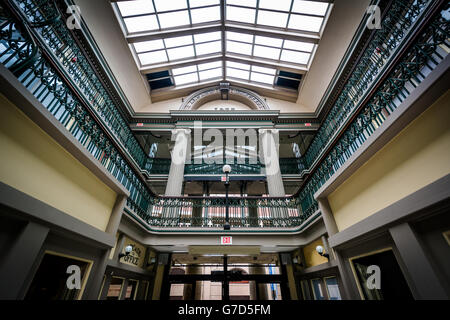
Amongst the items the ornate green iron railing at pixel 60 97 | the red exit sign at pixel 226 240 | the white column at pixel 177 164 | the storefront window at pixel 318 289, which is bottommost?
the storefront window at pixel 318 289

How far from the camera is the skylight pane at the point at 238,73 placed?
12.6 m

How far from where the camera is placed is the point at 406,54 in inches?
108

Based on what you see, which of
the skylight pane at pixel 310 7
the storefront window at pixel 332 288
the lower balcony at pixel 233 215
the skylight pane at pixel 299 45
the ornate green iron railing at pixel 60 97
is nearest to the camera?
the ornate green iron railing at pixel 60 97

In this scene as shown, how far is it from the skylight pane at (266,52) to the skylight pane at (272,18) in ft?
4.21

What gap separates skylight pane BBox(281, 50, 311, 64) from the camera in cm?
1030

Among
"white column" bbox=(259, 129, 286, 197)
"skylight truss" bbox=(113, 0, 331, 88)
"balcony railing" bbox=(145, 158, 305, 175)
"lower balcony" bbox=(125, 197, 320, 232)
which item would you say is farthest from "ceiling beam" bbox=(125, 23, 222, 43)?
"lower balcony" bbox=(125, 197, 320, 232)

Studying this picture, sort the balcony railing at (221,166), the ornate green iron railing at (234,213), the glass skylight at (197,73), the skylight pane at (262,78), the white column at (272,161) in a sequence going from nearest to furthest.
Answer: the ornate green iron railing at (234,213) < the white column at (272,161) < the balcony railing at (221,166) < the glass skylight at (197,73) < the skylight pane at (262,78)

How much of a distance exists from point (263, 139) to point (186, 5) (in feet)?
24.8

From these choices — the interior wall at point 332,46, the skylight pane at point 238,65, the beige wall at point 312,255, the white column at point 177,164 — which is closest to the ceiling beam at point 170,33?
the skylight pane at point 238,65

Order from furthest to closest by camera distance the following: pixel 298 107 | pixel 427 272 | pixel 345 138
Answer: pixel 298 107
pixel 345 138
pixel 427 272

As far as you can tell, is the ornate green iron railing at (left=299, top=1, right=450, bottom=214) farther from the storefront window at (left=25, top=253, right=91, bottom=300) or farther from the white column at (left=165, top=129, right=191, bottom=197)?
the white column at (left=165, top=129, right=191, bottom=197)

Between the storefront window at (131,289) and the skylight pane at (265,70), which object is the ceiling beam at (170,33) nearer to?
the skylight pane at (265,70)

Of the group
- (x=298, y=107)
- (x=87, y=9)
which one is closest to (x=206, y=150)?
(x=298, y=107)
